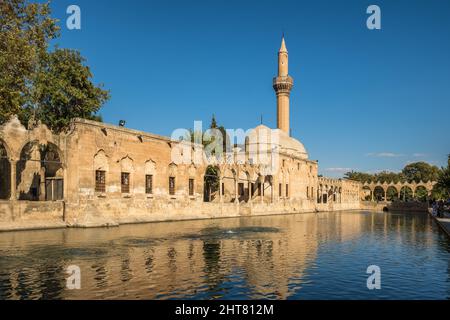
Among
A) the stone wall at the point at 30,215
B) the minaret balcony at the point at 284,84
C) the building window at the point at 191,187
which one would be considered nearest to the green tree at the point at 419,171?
the minaret balcony at the point at 284,84

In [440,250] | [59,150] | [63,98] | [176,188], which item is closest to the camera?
[440,250]

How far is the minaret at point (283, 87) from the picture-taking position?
59.7 m

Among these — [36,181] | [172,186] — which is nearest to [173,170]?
[172,186]

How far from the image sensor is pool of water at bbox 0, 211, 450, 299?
8844 millimetres

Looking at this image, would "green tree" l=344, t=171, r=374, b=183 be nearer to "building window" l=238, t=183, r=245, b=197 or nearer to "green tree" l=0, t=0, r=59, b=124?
"building window" l=238, t=183, r=245, b=197

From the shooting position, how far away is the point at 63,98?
1184 inches

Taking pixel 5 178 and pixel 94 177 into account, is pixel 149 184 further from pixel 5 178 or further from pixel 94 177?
pixel 5 178

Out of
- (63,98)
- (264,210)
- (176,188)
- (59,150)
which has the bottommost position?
(264,210)

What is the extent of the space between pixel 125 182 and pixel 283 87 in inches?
1468

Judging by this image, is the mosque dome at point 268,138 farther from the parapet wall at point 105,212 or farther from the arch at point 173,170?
the arch at point 173,170

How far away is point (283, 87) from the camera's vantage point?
196 ft
